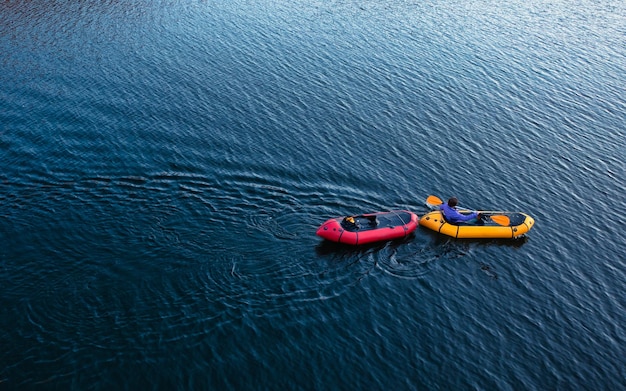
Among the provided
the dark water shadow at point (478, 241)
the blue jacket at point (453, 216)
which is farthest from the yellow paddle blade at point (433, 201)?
the dark water shadow at point (478, 241)

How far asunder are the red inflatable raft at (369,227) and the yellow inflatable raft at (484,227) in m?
1.16

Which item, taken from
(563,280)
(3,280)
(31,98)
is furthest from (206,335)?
(31,98)

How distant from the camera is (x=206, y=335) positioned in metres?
23.8

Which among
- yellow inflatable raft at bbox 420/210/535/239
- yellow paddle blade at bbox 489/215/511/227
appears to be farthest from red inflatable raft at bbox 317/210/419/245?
yellow paddle blade at bbox 489/215/511/227

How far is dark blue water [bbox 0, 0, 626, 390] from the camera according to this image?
936 inches

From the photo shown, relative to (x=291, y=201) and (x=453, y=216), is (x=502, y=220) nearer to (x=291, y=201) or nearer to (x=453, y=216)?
(x=453, y=216)

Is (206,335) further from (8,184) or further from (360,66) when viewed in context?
(360,66)

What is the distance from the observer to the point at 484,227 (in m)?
32.5

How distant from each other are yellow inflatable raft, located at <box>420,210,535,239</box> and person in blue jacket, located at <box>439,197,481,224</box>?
0.24m

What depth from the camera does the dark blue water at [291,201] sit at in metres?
23.8

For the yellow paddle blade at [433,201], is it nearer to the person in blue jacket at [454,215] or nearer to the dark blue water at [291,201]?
the dark blue water at [291,201]

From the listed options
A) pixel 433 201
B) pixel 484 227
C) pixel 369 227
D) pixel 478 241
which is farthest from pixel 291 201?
pixel 484 227

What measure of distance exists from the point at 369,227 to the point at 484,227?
22.7 feet

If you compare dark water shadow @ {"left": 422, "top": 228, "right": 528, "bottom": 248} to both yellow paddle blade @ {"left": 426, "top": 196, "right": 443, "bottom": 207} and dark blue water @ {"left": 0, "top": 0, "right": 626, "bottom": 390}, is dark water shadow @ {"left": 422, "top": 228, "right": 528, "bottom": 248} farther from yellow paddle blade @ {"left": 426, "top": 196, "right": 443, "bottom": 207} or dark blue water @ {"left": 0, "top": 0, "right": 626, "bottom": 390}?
yellow paddle blade @ {"left": 426, "top": 196, "right": 443, "bottom": 207}
